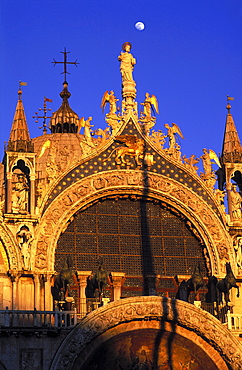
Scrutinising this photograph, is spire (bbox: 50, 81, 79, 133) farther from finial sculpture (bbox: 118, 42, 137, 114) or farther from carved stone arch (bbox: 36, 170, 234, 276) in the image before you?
carved stone arch (bbox: 36, 170, 234, 276)

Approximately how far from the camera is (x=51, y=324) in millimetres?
35469

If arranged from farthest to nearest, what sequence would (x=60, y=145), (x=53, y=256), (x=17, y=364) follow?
(x=60, y=145)
(x=53, y=256)
(x=17, y=364)

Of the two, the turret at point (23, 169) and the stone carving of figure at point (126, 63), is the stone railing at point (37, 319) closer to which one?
the turret at point (23, 169)

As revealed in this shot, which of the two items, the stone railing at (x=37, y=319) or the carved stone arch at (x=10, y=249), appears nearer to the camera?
the stone railing at (x=37, y=319)

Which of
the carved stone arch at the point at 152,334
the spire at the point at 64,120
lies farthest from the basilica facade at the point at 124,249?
the spire at the point at 64,120

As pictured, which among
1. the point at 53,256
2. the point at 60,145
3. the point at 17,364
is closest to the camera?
the point at 17,364

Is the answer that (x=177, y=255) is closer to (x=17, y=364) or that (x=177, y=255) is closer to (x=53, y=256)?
(x=53, y=256)

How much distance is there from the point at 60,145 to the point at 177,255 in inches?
467

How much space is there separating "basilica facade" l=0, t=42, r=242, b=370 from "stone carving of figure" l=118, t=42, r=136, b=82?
4 cm

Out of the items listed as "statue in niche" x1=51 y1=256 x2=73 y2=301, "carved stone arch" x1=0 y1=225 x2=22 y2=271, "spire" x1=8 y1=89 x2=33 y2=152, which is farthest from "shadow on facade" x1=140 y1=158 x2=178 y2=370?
"carved stone arch" x1=0 y1=225 x2=22 y2=271

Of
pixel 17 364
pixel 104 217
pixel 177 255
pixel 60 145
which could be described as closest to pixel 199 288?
pixel 177 255

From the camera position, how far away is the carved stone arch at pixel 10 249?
1449 inches

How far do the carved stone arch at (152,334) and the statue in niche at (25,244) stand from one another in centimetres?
311

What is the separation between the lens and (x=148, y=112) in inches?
1578
